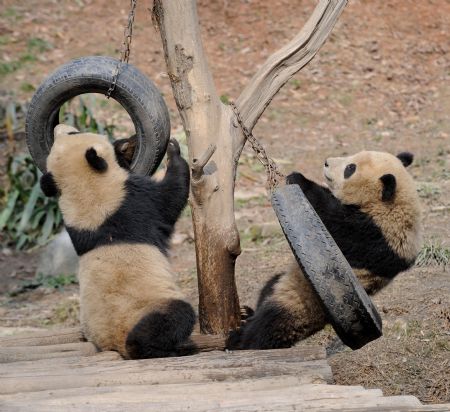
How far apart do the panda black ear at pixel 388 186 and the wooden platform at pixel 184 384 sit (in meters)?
1.36

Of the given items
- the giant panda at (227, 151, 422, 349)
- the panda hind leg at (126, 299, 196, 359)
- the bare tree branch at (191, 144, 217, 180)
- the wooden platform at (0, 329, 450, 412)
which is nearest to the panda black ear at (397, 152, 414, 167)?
the giant panda at (227, 151, 422, 349)

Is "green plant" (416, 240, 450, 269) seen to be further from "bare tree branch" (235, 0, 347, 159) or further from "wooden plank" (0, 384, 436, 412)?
"wooden plank" (0, 384, 436, 412)

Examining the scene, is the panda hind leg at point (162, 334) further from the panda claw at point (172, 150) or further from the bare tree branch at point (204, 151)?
the panda claw at point (172, 150)

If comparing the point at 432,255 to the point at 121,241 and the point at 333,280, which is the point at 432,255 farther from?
the point at 121,241

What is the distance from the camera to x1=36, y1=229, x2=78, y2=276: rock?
30.7 ft

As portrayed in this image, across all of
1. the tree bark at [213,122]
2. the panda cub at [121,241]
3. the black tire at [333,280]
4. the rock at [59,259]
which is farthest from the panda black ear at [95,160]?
the rock at [59,259]

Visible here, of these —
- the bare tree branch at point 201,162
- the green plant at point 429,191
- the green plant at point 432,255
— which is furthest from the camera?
the green plant at point 429,191

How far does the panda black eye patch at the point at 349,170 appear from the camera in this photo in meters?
5.94

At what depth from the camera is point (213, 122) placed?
550 cm

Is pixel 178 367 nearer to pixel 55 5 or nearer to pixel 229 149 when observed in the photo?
pixel 229 149

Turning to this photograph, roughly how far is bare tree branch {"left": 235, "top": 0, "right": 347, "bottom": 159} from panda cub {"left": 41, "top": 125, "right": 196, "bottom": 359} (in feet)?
2.06

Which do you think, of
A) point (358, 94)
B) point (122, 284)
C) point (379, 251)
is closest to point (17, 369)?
point (122, 284)

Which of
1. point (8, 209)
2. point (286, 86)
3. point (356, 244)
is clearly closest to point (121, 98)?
point (356, 244)

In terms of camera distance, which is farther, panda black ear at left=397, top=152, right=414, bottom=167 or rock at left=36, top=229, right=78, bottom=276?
rock at left=36, top=229, right=78, bottom=276
